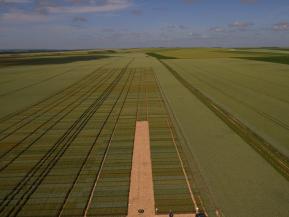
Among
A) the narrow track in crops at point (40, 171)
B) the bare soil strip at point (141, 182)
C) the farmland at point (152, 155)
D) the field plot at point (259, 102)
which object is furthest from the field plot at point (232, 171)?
the narrow track in crops at point (40, 171)

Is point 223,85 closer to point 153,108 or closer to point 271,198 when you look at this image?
point 153,108

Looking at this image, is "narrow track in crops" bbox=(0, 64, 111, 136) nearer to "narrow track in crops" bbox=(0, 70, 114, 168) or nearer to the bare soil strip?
"narrow track in crops" bbox=(0, 70, 114, 168)

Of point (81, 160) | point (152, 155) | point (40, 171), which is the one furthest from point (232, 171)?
point (40, 171)

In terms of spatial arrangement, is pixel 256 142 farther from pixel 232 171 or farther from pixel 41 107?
pixel 41 107

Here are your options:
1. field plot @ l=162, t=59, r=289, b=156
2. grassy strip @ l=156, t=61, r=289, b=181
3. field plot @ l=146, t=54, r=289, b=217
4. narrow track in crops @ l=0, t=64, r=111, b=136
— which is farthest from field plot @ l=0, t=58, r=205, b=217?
field plot @ l=162, t=59, r=289, b=156

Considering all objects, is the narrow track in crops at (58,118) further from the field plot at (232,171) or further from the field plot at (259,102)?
the field plot at (259,102)

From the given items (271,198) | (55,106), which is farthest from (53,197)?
(55,106)
